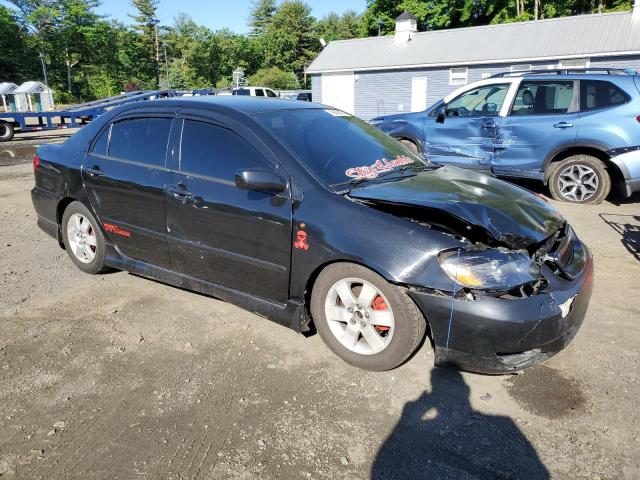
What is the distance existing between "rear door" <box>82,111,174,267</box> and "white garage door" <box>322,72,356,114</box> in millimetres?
23348

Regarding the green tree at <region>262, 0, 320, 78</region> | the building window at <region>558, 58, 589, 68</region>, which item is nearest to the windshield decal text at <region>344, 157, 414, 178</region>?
the building window at <region>558, 58, 589, 68</region>

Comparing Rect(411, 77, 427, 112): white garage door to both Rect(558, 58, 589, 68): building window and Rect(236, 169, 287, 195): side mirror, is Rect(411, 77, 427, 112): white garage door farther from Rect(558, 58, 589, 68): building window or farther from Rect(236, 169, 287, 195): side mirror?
Rect(236, 169, 287, 195): side mirror

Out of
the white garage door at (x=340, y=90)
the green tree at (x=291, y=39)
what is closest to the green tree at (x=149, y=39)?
the green tree at (x=291, y=39)

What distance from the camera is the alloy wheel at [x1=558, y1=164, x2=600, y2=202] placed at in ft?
23.2

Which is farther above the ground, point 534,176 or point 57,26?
point 57,26

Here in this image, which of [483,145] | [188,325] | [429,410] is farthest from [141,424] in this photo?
[483,145]

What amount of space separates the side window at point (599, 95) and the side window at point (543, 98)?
0.59ft

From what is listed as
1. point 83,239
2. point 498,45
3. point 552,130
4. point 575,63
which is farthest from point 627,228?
point 498,45

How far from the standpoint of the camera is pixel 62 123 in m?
A: 18.0

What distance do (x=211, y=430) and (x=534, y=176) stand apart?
6409mm

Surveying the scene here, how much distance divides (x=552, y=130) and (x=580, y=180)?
835 mm

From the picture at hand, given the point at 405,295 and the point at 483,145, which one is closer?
the point at 405,295

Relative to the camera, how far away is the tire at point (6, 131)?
17734 millimetres

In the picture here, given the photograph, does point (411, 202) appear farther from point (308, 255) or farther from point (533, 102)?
point (533, 102)
